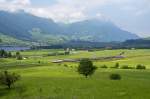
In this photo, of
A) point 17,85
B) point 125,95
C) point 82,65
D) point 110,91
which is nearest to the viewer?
point 125,95

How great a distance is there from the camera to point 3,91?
81375mm

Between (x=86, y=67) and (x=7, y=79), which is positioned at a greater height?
(x=86, y=67)

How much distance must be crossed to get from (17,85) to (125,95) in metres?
33.7

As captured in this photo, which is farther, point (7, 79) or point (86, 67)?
point (86, 67)

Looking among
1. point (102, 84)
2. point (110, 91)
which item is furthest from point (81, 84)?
point (110, 91)

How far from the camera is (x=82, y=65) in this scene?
10581cm

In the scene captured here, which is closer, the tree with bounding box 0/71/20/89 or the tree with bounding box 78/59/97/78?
the tree with bounding box 0/71/20/89

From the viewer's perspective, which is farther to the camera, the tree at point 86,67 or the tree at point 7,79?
the tree at point 86,67

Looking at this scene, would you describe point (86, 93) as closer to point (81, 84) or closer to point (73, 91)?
point (73, 91)

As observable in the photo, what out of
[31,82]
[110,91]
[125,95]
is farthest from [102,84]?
[31,82]

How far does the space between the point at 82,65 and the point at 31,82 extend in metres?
22.5

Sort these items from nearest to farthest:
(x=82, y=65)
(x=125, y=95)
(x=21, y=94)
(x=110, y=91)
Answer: (x=125, y=95) → (x=110, y=91) → (x=21, y=94) → (x=82, y=65)

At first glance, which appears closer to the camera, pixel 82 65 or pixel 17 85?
pixel 17 85

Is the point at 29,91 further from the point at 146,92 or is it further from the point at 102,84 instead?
the point at 146,92
